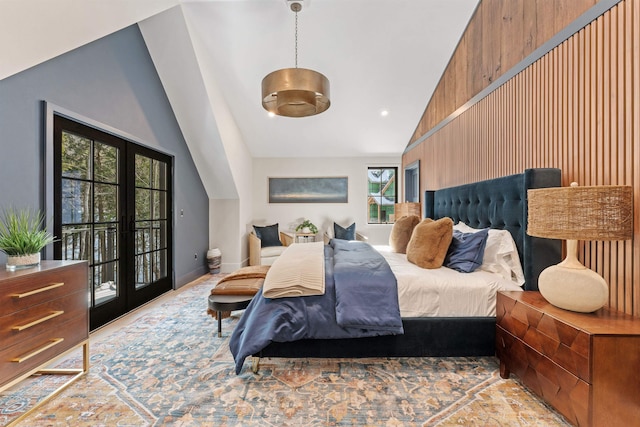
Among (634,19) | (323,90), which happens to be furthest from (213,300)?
(634,19)

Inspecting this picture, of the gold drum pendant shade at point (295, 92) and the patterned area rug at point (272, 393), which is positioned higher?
the gold drum pendant shade at point (295, 92)

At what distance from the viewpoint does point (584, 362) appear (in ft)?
4.24

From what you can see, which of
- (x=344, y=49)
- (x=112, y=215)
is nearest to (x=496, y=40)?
(x=344, y=49)

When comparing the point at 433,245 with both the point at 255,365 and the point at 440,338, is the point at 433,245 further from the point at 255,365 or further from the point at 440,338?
the point at 255,365

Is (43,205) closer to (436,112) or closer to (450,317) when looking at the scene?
(450,317)

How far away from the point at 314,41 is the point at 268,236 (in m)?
3.20

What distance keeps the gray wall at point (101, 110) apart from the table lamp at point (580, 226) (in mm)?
3336

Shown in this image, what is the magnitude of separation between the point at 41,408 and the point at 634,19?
3.82 metres

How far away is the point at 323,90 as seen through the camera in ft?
6.80

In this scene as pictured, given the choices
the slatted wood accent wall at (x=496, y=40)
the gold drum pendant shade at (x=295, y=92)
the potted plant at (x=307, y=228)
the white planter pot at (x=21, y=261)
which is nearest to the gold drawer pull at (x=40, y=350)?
the white planter pot at (x=21, y=261)

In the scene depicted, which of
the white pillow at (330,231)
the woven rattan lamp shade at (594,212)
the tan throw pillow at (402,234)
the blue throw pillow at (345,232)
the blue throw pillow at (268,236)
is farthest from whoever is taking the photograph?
the white pillow at (330,231)

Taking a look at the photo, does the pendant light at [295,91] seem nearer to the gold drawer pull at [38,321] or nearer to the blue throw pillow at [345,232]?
the gold drawer pull at [38,321]

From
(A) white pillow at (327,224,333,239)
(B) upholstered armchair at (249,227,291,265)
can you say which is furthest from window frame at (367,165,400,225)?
(B) upholstered armchair at (249,227,291,265)

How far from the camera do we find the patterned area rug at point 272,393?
152 cm
